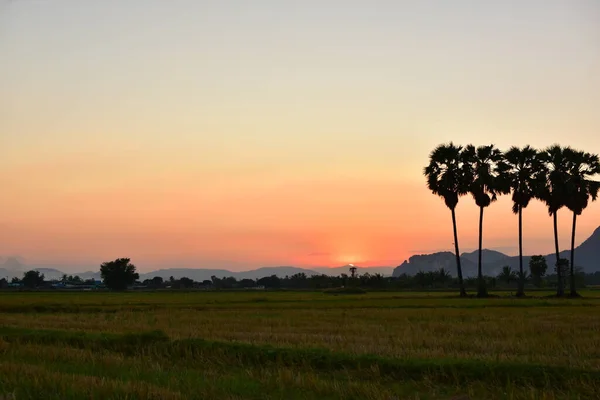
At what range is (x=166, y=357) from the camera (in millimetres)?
19703

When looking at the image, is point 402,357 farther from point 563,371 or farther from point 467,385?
point 563,371

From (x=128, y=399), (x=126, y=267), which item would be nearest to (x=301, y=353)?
(x=128, y=399)

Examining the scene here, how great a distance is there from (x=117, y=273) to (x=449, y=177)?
378 feet

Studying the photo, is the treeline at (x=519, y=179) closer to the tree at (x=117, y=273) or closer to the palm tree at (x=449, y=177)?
the palm tree at (x=449, y=177)

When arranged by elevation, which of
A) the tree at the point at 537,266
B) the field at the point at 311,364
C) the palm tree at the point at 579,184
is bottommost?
the field at the point at 311,364

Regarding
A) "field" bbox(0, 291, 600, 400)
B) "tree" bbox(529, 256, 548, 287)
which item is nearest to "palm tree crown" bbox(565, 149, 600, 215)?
"field" bbox(0, 291, 600, 400)

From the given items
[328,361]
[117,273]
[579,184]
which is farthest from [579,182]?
[117,273]

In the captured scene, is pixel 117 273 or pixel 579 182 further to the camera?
pixel 117 273

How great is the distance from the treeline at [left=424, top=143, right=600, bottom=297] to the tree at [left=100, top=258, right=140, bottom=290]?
368 feet

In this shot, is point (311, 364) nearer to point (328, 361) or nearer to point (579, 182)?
point (328, 361)

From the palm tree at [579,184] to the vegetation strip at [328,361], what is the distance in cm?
5906

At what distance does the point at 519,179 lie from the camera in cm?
7294

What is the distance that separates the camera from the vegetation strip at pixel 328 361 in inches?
584

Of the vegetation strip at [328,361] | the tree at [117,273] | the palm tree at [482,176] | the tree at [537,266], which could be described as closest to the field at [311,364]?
the vegetation strip at [328,361]
